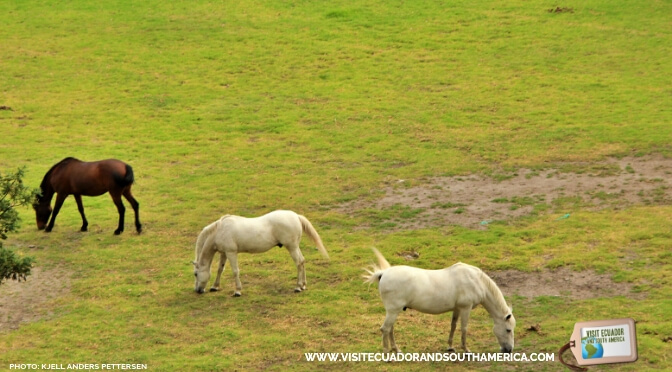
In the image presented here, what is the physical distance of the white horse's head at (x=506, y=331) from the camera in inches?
443

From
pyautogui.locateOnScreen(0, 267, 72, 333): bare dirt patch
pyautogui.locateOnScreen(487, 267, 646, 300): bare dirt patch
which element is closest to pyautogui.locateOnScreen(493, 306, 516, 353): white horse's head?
pyautogui.locateOnScreen(487, 267, 646, 300): bare dirt patch

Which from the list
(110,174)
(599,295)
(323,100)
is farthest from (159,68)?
(599,295)

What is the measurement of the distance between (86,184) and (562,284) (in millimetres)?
9393

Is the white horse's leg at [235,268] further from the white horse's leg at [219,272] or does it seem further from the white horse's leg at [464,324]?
the white horse's leg at [464,324]

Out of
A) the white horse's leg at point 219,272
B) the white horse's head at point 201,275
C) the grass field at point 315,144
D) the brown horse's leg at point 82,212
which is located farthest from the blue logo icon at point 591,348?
the brown horse's leg at point 82,212

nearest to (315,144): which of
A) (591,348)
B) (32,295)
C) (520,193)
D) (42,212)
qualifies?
(520,193)

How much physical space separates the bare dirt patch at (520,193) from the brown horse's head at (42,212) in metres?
5.98

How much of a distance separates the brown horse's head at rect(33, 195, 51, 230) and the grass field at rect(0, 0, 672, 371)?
12.8 inches

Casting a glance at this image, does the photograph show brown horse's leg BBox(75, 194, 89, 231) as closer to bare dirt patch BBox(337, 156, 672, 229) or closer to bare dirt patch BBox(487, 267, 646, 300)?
bare dirt patch BBox(337, 156, 672, 229)

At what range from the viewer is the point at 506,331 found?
11.3m

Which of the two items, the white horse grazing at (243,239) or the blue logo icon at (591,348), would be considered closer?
the blue logo icon at (591,348)

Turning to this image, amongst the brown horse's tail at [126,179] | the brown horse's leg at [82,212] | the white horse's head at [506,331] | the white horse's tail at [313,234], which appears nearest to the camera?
the white horse's head at [506,331]

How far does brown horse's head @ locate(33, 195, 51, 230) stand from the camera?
17.8 metres

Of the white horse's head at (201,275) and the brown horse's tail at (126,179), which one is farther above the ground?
the brown horse's tail at (126,179)
